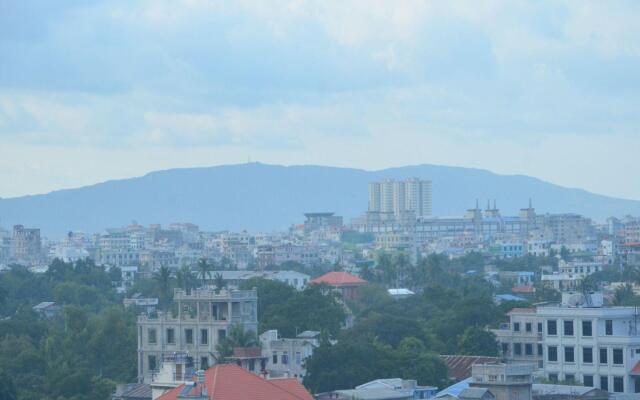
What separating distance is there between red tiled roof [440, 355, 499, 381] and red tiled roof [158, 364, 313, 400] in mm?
16907

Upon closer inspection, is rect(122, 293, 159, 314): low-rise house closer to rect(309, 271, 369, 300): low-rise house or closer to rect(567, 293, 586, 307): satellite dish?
rect(309, 271, 369, 300): low-rise house

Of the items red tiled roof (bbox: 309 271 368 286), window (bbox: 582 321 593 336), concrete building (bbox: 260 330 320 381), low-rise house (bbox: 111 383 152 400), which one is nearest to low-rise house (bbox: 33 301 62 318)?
red tiled roof (bbox: 309 271 368 286)

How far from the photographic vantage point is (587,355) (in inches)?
2367

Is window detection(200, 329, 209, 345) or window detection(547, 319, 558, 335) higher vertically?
window detection(547, 319, 558, 335)

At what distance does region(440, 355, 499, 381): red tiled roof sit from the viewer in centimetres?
6120

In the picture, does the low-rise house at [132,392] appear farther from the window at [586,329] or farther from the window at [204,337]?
the window at [586,329]

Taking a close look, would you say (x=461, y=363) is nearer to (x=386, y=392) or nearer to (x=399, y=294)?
(x=386, y=392)

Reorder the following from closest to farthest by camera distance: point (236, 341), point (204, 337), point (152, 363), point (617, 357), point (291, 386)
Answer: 1. point (291, 386)
2. point (617, 357)
3. point (236, 341)
4. point (204, 337)
5. point (152, 363)

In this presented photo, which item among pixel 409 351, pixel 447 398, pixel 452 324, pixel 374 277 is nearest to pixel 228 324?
pixel 409 351

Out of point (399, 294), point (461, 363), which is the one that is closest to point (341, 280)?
point (399, 294)

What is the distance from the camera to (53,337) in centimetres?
7938

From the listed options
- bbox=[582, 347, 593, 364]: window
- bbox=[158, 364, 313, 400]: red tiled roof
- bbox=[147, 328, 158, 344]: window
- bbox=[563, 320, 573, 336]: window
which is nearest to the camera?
bbox=[158, 364, 313, 400]: red tiled roof

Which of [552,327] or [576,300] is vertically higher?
[576,300]

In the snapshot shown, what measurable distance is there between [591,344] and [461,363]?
551 cm
